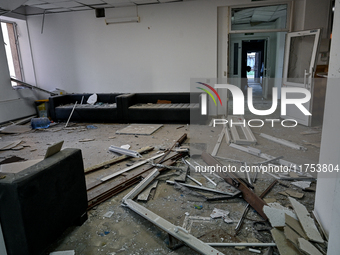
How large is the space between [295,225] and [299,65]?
491cm

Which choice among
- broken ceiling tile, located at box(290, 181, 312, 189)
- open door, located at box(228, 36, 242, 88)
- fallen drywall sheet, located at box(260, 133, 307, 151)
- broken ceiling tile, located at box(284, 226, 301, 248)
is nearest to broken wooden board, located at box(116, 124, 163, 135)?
fallen drywall sheet, located at box(260, 133, 307, 151)

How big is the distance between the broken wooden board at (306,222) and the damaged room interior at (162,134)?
16 mm

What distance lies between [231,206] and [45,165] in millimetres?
1798

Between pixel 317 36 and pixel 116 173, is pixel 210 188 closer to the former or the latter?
pixel 116 173

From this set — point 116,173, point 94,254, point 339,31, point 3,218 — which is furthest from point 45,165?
point 339,31

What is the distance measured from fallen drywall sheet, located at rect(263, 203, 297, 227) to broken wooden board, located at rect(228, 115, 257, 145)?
85.2 inches

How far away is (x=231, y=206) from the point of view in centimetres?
263

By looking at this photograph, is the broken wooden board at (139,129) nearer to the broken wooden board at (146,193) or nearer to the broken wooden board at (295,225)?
the broken wooden board at (146,193)

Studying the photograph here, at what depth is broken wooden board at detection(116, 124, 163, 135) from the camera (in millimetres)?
5426

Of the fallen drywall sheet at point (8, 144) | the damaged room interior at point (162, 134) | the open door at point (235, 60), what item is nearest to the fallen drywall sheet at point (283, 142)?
the damaged room interior at point (162, 134)

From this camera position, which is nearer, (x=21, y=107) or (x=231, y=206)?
(x=231, y=206)

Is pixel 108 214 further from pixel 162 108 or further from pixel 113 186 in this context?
pixel 162 108

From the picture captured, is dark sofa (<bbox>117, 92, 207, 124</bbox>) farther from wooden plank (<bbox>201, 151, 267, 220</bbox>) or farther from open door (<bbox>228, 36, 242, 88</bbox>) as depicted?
open door (<bbox>228, 36, 242, 88</bbox>)

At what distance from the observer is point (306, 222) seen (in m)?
2.21
